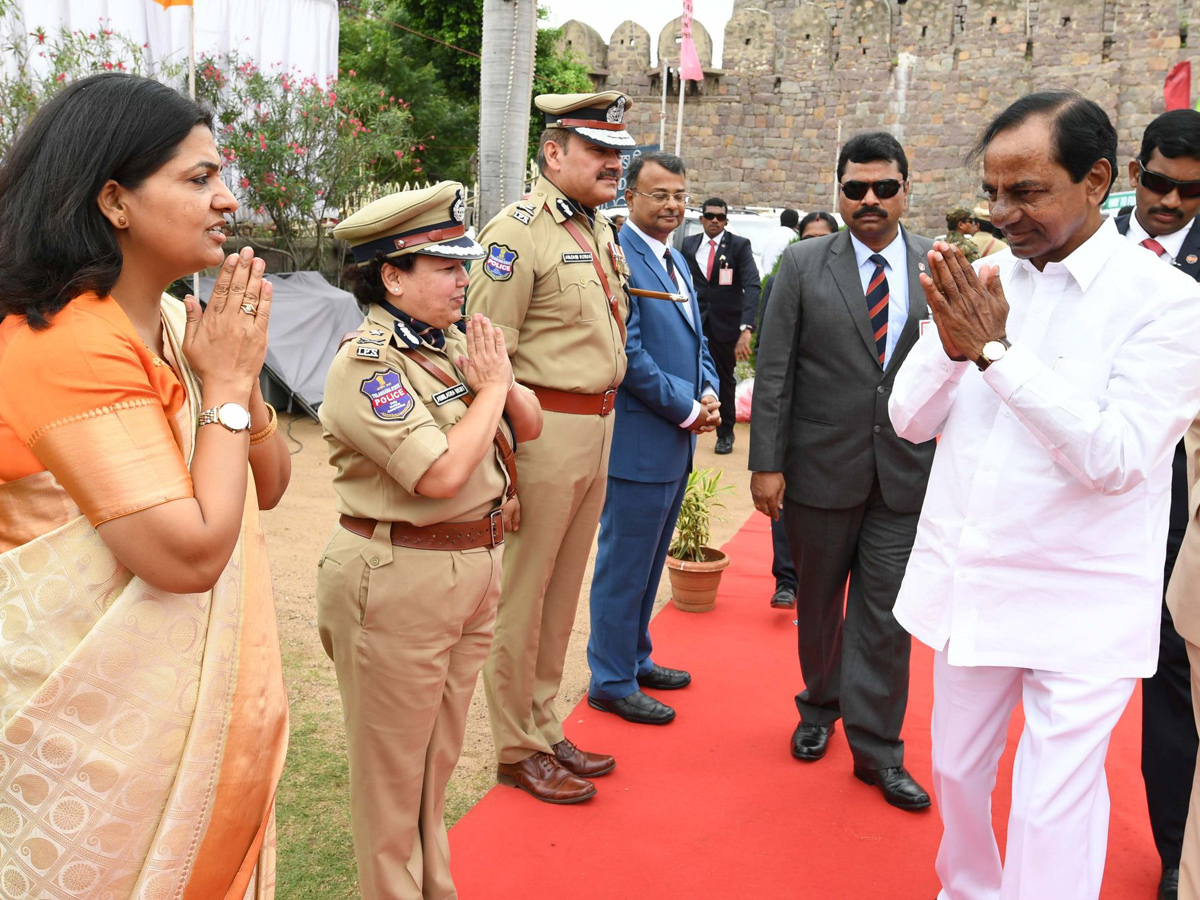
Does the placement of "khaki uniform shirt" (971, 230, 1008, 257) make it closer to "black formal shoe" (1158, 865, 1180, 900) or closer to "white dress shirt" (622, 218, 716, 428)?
"white dress shirt" (622, 218, 716, 428)

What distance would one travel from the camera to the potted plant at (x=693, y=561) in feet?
16.6

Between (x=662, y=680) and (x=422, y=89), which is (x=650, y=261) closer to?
(x=662, y=680)

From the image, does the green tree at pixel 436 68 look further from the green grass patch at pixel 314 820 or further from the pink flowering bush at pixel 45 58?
the green grass patch at pixel 314 820

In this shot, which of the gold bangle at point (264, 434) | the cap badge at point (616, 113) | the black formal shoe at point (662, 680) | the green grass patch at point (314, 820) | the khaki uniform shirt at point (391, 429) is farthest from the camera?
the black formal shoe at point (662, 680)

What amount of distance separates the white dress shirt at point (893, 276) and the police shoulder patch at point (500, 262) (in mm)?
1160

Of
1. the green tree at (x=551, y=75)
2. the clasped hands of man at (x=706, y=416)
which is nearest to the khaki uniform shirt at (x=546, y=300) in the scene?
the clasped hands of man at (x=706, y=416)

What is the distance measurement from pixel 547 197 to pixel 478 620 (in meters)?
1.57

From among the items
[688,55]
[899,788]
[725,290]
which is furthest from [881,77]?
[899,788]

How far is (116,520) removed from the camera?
1468mm

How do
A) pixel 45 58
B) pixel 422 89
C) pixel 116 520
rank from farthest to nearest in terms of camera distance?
pixel 422 89, pixel 45 58, pixel 116 520

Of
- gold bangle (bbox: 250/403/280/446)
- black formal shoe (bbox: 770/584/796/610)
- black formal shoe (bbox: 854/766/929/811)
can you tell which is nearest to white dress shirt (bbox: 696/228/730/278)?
black formal shoe (bbox: 770/584/796/610)

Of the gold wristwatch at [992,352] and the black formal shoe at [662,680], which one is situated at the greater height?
the gold wristwatch at [992,352]

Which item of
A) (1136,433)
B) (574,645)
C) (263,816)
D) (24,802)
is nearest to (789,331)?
(1136,433)

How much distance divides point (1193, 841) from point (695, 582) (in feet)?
9.44
